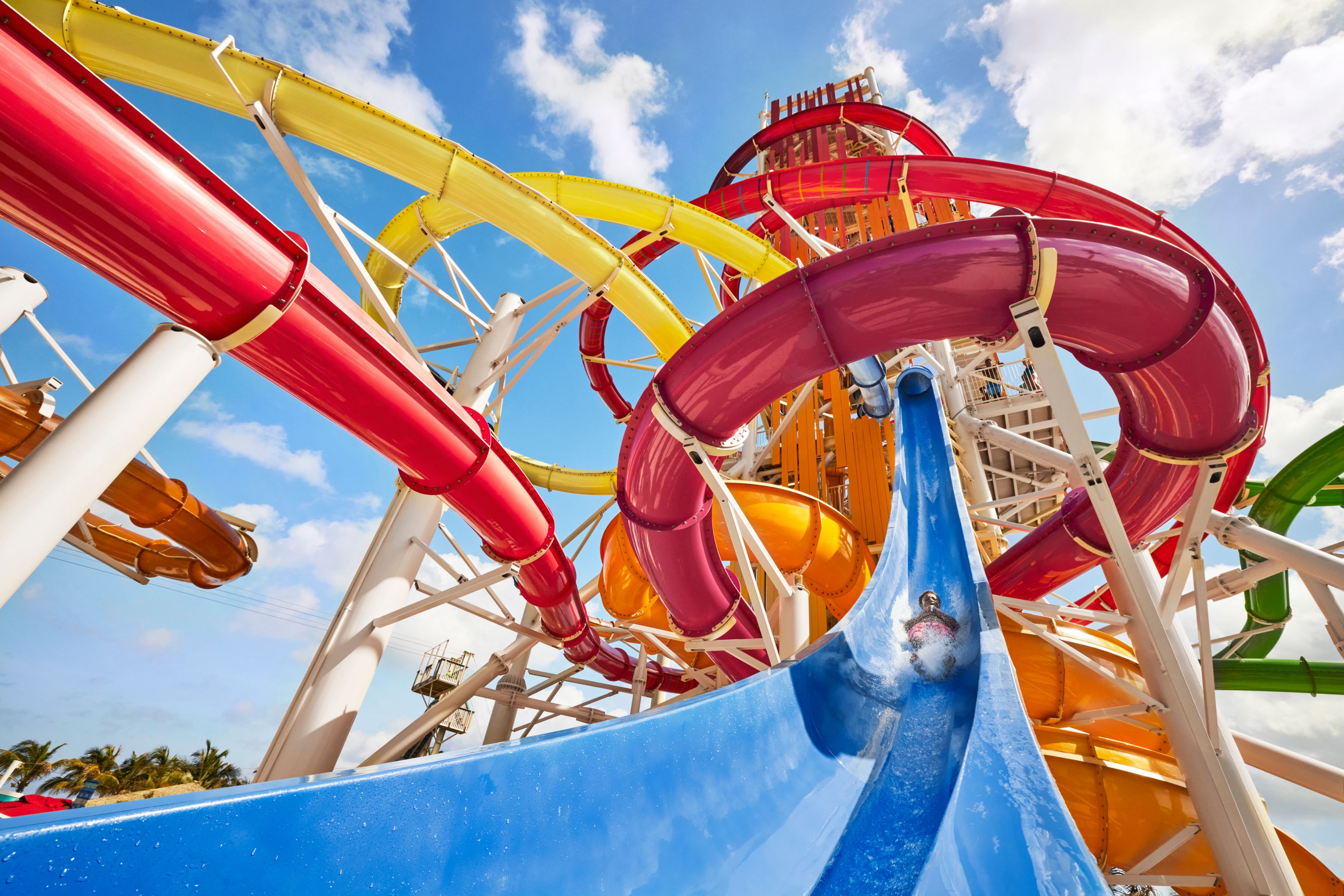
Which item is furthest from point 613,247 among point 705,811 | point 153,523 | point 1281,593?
point 1281,593

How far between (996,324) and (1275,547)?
12.9 ft

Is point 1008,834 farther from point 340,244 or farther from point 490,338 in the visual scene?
point 490,338

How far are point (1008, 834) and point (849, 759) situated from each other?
3.43ft

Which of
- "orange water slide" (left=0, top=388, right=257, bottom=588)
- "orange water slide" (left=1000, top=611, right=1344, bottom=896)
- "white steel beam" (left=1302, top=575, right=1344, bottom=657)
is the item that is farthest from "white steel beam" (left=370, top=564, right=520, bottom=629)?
"white steel beam" (left=1302, top=575, right=1344, bottom=657)

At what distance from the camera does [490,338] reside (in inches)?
290

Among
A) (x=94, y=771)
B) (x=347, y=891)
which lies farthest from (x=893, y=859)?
(x=94, y=771)

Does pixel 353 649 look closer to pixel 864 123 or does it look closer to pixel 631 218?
pixel 631 218

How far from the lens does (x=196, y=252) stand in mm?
2811

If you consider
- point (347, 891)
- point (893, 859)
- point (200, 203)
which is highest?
point (200, 203)

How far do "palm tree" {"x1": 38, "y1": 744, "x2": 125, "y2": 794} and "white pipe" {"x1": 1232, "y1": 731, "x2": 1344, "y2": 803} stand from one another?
50082mm

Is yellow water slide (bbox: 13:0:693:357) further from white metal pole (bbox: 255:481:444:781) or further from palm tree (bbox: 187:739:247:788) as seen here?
palm tree (bbox: 187:739:247:788)

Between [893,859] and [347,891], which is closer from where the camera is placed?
[347,891]

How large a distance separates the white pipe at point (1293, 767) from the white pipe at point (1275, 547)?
162 centimetres

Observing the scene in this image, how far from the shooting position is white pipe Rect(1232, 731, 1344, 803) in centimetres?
545
